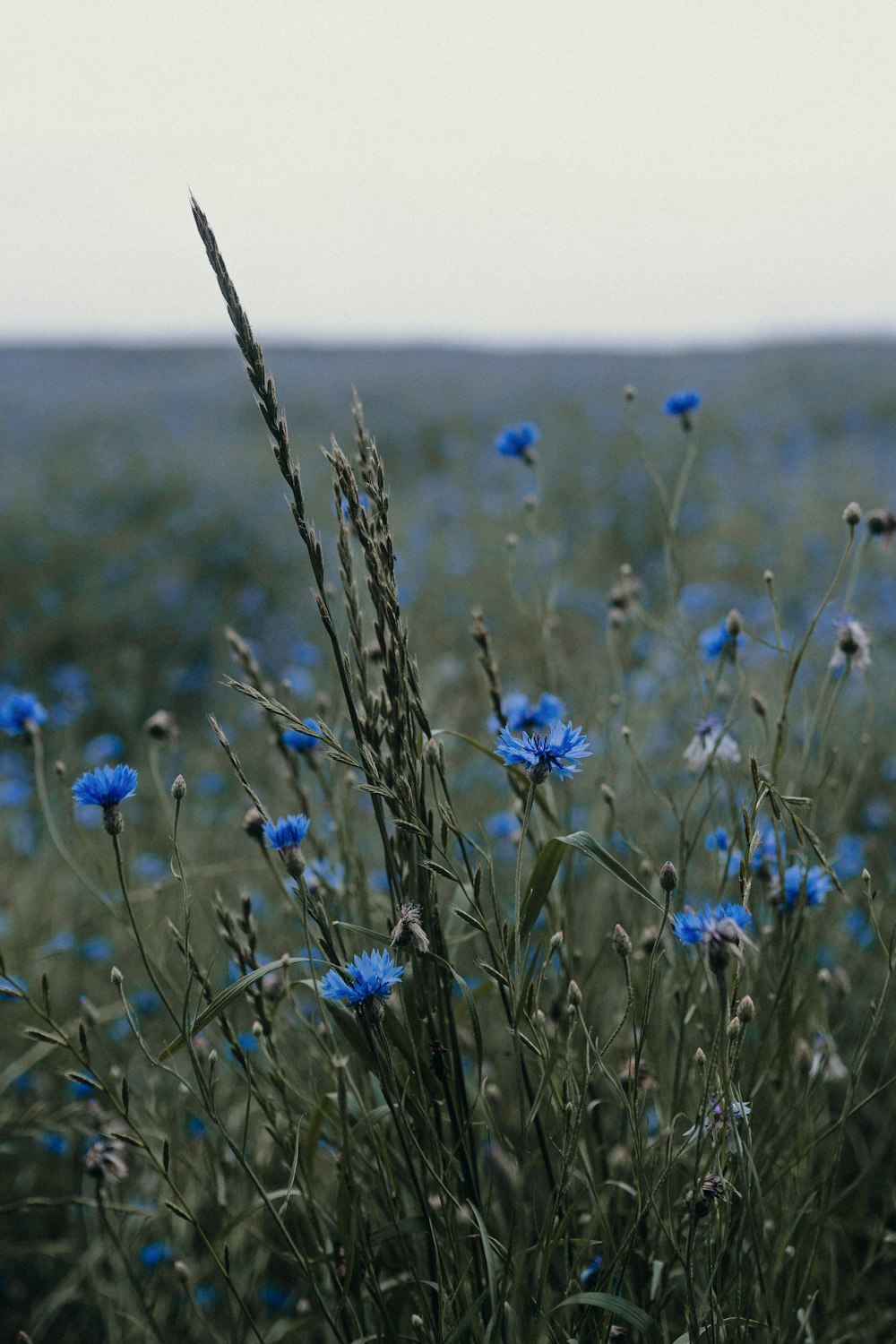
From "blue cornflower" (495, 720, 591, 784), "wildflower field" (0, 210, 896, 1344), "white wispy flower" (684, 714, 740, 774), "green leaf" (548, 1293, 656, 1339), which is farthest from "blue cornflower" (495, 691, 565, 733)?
"green leaf" (548, 1293, 656, 1339)

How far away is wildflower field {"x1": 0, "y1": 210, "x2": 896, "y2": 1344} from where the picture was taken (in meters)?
0.86

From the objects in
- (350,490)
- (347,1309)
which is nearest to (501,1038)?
(347,1309)

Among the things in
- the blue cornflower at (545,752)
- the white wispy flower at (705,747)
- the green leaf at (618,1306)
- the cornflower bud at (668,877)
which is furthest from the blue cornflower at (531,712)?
the green leaf at (618,1306)

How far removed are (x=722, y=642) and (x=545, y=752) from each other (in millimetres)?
578

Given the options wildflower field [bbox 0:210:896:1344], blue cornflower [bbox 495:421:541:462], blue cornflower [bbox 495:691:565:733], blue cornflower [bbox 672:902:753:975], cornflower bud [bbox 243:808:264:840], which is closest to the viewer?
blue cornflower [bbox 672:902:753:975]

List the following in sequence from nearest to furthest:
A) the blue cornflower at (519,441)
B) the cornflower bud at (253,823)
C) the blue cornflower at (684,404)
A: the cornflower bud at (253,823) < the blue cornflower at (684,404) < the blue cornflower at (519,441)

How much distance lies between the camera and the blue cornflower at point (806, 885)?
43.0 inches

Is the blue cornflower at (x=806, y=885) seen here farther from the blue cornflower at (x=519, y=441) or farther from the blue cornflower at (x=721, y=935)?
the blue cornflower at (x=519, y=441)

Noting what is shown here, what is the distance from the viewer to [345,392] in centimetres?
1191

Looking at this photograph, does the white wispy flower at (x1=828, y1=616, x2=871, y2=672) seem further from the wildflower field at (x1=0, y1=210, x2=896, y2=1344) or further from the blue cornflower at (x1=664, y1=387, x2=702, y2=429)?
the blue cornflower at (x1=664, y1=387, x2=702, y2=429)

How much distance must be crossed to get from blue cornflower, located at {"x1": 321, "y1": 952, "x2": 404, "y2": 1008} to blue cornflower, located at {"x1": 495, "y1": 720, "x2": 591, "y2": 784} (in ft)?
0.61

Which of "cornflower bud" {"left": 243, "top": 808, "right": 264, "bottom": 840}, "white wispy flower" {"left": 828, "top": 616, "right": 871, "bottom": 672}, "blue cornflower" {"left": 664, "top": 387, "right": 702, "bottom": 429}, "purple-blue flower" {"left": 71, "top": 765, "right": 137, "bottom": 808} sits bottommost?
"cornflower bud" {"left": 243, "top": 808, "right": 264, "bottom": 840}

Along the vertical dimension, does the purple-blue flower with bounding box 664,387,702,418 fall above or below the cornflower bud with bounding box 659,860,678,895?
above

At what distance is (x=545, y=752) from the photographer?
85cm
